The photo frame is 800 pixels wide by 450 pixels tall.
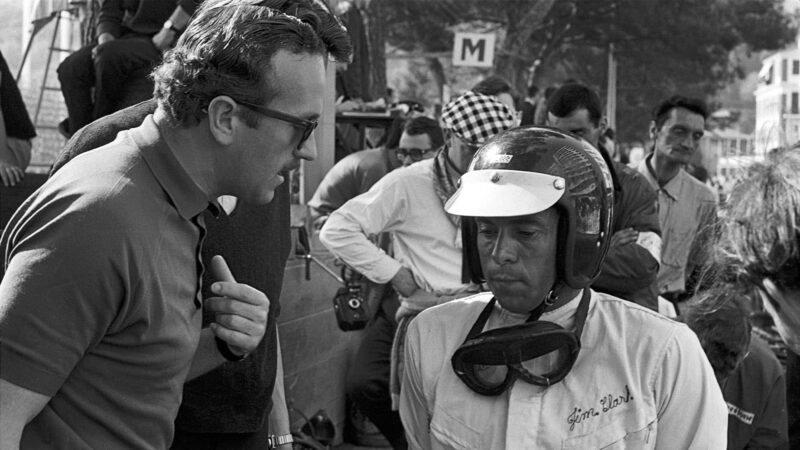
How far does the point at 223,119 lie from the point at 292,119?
0.15 meters

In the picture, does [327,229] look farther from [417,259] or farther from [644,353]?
[644,353]

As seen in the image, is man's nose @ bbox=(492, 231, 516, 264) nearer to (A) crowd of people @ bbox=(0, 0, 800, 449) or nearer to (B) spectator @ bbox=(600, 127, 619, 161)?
(A) crowd of people @ bbox=(0, 0, 800, 449)

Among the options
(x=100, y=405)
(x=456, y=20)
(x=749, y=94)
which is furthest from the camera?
(x=749, y=94)

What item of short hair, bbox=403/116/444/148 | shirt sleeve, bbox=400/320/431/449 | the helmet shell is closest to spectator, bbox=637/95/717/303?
short hair, bbox=403/116/444/148

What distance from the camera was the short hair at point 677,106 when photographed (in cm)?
691

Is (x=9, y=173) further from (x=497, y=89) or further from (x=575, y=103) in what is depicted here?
(x=497, y=89)

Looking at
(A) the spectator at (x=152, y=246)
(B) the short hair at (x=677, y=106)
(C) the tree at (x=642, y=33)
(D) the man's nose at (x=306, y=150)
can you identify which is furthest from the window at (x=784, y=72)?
(A) the spectator at (x=152, y=246)

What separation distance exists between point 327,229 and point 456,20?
104ft

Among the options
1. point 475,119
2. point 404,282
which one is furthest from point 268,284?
point 475,119

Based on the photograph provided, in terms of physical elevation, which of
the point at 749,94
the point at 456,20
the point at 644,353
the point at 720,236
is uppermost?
the point at 720,236

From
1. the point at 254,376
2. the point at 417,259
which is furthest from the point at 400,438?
the point at 254,376

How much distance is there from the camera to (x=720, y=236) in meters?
2.69

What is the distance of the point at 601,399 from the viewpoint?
2.44 meters

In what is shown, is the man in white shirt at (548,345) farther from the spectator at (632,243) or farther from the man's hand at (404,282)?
the man's hand at (404,282)
